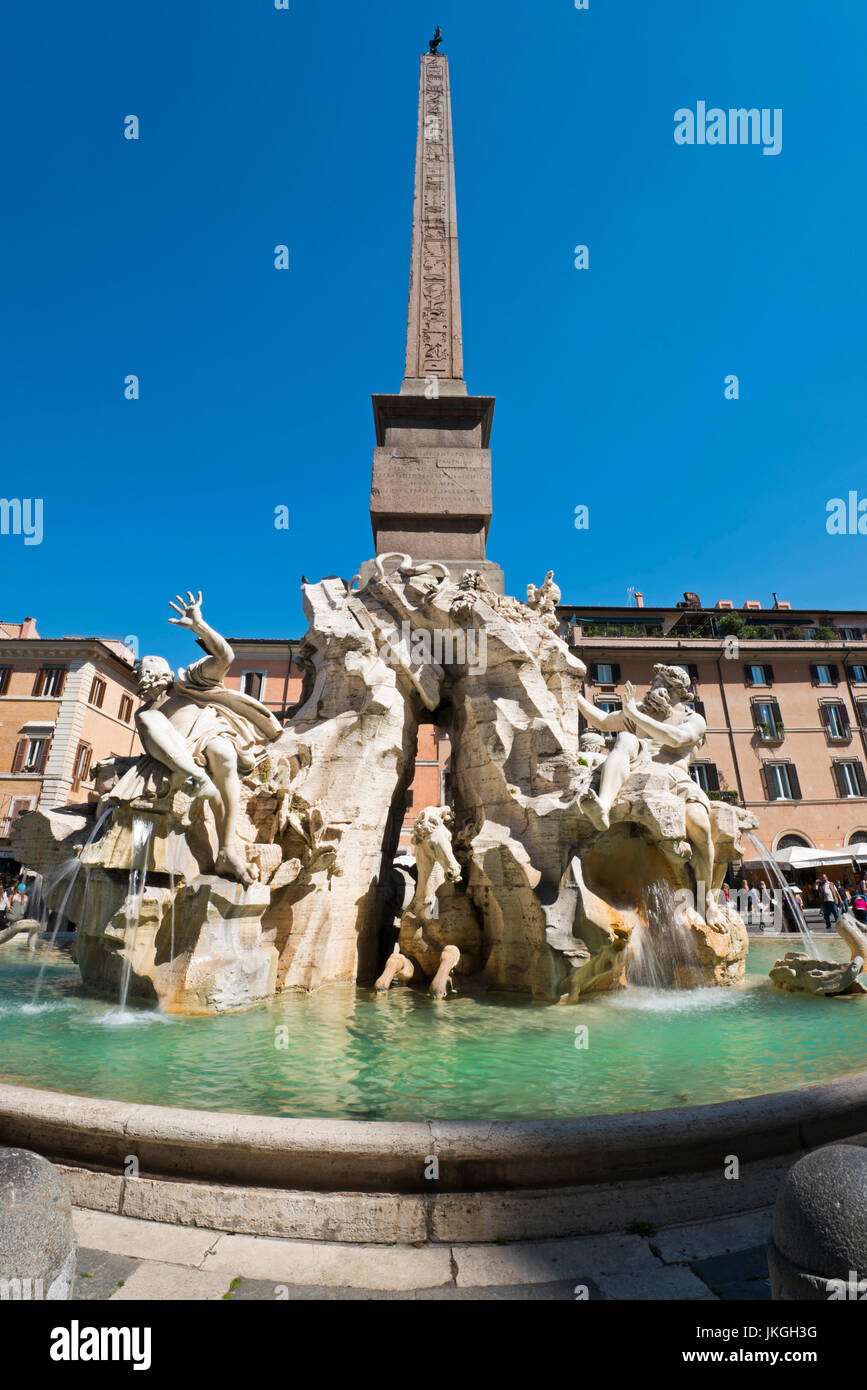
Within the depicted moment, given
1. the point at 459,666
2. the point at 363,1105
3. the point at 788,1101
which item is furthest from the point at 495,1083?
the point at 459,666

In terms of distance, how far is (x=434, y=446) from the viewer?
9.59m

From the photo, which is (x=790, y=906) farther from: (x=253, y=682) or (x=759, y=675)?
(x=253, y=682)

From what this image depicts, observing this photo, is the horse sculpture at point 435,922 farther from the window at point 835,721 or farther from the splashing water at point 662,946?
the window at point 835,721

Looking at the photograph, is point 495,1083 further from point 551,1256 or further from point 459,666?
point 459,666

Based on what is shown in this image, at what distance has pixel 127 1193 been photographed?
93.0 inches

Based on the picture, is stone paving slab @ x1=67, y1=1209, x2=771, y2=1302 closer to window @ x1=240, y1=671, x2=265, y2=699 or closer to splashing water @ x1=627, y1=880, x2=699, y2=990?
splashing water @ x1=627, y1=880, x2=699, y2=990

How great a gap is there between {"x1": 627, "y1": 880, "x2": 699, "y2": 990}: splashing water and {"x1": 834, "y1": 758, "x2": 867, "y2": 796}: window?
2161cm

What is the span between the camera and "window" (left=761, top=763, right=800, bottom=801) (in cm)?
2425

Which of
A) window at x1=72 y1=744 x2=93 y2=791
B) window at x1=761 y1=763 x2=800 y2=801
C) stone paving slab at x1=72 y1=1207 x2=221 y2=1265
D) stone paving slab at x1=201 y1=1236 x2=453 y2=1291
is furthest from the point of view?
window at x1=761 y1=763 x2=800 y2=801

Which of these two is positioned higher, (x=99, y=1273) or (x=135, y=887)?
(x=135, y=887)

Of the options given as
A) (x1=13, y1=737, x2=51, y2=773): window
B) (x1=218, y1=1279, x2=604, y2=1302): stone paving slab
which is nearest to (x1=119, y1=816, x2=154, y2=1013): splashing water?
(x1=218, y1=1279, x2=604, y2=1302): stone paving slab

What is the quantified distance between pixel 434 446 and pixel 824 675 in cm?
2203

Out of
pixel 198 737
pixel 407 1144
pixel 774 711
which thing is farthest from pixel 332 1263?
pixel 774 711
